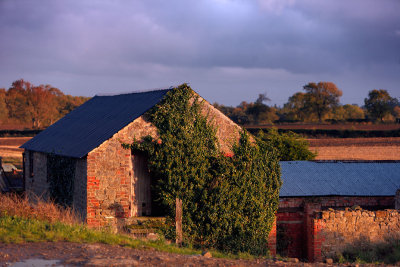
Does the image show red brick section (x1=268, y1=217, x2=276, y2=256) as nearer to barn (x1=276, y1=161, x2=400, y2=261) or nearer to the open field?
barn (x1=276, y1=161, x2=400, y2=261)

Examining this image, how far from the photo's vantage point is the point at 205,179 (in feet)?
50.8

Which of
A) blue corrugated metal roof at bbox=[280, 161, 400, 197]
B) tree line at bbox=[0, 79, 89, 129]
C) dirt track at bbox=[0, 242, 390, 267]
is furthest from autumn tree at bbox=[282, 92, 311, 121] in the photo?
dirt track at bbox=[0, 242, 390, 267]

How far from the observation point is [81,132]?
698 inches

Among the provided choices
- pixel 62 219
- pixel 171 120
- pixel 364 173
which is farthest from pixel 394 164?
pixel 62 219

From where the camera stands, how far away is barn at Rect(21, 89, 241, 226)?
576 inches

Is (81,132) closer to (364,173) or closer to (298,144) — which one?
(364,173)

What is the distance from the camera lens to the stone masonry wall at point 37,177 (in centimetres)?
1877

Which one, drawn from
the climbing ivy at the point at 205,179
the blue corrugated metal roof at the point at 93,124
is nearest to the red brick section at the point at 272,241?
the climbing ivy at the point at 205,179

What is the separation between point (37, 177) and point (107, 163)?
6446mm

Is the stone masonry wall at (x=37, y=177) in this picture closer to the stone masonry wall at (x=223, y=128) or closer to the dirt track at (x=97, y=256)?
the stone masonry wall at (x=223, y=128)

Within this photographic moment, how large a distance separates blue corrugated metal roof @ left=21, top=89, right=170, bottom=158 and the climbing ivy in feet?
3.22

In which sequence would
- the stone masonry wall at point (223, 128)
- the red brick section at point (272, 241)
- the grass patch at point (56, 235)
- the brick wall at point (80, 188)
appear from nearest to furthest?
1. the grass patch at point (56, 235)
2. the brick wall at point (80, 188)
3. the stone masonry wall at point (223, 128)
4. the red brick section at point (272, 241)

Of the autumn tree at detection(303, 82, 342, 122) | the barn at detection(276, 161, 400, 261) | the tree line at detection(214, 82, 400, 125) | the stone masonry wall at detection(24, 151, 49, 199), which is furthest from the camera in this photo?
the autumn tree at detection(303, 82, 342, 122)

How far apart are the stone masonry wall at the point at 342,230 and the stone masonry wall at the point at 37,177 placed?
34.7 feet
